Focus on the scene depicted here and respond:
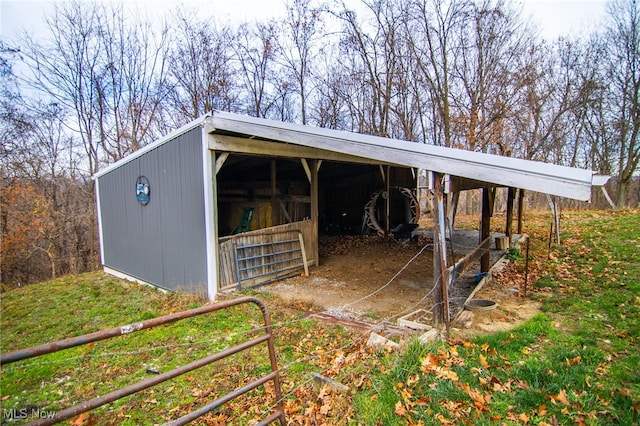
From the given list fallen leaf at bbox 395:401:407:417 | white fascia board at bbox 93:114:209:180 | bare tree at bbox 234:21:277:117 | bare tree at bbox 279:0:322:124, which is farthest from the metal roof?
bare tree at bbox 234:21:277:117

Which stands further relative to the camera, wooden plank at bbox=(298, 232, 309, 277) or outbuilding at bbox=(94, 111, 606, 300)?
wooden plank at bbox=(298, 232, 309, 277)

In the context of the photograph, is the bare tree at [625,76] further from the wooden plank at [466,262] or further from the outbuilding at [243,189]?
the wooden plank at [466,262]

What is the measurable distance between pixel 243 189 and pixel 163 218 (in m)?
3.59

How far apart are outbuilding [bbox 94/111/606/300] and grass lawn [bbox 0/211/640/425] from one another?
121 cm

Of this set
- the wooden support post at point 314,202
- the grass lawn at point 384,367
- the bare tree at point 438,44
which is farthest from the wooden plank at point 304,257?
the bare tree at point 438,44

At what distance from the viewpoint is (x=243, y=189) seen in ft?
35.3

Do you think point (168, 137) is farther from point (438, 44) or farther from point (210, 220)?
point (438, 44)

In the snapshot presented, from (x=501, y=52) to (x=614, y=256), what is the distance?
32.2 ft

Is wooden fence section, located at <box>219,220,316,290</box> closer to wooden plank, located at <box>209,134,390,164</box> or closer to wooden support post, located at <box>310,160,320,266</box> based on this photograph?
wooden support post, located at <box>310,160,320,266</box>

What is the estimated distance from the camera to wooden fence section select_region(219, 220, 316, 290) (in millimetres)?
6539

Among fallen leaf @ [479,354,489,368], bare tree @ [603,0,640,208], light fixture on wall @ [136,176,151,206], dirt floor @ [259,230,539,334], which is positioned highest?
bare tree @ [603,0,640,208]

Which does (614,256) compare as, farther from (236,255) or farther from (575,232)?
(236,255)

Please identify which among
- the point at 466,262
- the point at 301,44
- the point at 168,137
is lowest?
the point at 466,262

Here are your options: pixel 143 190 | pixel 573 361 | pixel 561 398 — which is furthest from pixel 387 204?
pixel 561 398
